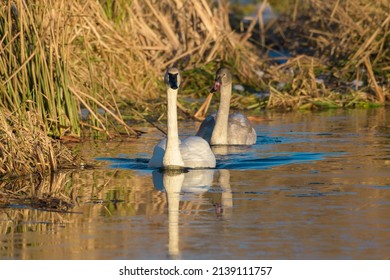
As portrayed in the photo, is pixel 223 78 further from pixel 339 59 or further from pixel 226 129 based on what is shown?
pixel 339 59

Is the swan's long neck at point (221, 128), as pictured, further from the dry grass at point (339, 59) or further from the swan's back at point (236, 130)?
the dry grass at point (339, 59)

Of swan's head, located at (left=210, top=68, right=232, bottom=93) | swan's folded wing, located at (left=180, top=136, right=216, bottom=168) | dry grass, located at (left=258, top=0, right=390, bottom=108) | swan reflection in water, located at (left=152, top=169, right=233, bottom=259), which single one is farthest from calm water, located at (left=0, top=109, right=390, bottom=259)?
dry grass, located at (left=258, top=0, right=390, bottom=108)

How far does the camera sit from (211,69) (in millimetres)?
19125

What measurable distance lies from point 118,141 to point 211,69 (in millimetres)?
5567

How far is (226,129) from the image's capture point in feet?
48.4

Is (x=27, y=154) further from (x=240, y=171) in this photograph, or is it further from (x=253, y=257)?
(x=253, y=257)

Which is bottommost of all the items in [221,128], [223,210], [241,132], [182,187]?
[223,210]

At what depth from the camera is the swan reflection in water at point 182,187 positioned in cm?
821

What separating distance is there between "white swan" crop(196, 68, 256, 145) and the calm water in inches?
46.0

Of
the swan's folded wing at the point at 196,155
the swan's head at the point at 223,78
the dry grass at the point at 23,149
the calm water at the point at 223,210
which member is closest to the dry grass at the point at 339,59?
the swan's head at the point at 223,78

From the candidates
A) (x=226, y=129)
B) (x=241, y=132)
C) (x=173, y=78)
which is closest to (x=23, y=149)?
(x=173, y=78)

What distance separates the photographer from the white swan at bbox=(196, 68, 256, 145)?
14445 millimetres

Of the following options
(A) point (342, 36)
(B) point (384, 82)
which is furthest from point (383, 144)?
(A) point (342, 36)

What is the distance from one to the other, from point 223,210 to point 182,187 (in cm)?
138
